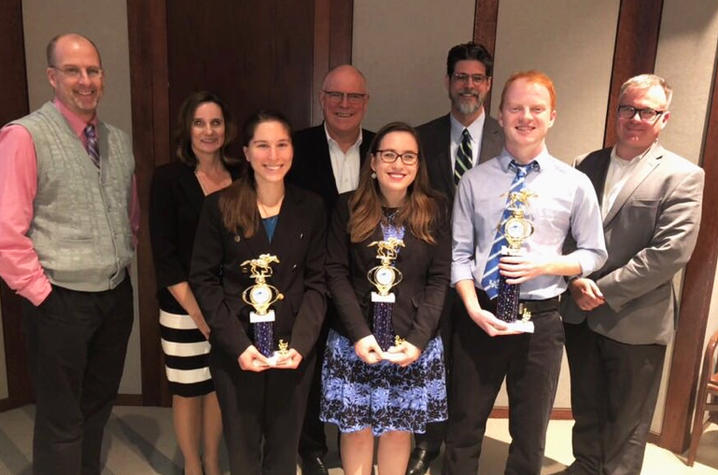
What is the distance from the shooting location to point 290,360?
83.2 inches

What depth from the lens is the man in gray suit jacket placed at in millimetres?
2379

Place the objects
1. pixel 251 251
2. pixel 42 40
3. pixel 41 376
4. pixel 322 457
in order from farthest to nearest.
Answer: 1. pixel 42 40
2. pixel 322 457
3. pixel 41 376
4. pixel 251 251

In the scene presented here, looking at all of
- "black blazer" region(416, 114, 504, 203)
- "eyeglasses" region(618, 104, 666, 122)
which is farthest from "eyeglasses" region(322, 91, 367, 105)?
"eyeglasses" region(618, 104, 666, 122)

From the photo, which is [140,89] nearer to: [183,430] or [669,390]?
[183,430]

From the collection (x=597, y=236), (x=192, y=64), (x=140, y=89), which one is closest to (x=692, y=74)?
(x=597, y=236)

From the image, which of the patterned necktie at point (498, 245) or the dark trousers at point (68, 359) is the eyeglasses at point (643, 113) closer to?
the patterned necktie at point (498, 245)

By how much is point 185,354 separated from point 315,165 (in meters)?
1.05

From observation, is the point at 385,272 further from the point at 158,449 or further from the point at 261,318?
the point at 158,449

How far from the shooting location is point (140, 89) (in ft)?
10.7

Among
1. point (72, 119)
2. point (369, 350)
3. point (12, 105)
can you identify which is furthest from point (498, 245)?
point (12, 105)

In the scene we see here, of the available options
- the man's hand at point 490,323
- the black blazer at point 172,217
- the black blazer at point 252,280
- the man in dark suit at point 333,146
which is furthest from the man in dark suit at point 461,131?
the black blazer at point 172,217

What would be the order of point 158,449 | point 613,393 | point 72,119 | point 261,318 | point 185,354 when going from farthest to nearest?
point 158,449 → point 613,393 → point 185,354 → point 72,119 → point 261,318

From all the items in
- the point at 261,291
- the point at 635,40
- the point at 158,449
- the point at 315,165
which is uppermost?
the point at 635,40

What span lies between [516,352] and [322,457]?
48.3 inches
